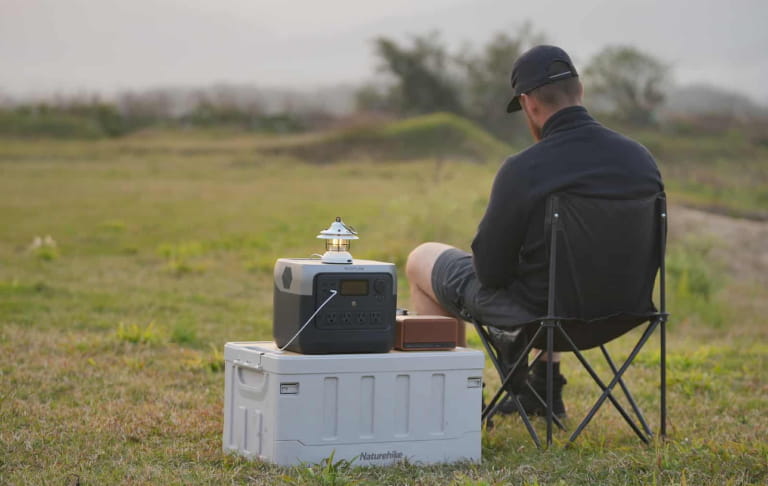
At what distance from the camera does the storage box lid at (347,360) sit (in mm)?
2973

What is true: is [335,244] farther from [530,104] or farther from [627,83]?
[627,83]

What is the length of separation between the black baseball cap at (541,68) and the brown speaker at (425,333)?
863 millimetres

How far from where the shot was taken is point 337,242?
10.8 ft

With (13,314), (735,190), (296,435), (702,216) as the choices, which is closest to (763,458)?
(296,435)

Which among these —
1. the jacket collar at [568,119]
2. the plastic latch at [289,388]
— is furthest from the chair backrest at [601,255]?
the plastic latch at [289,388]

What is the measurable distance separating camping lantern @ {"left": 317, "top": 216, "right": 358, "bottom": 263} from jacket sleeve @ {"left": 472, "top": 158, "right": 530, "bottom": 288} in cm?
44

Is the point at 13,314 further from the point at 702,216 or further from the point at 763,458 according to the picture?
the point at 702,216

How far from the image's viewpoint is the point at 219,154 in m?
23.5

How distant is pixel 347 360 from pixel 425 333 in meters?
0.33

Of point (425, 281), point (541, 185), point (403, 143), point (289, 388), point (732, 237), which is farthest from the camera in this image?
point (403, 143)

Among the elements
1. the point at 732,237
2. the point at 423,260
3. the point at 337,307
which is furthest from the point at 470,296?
the point at 732,237

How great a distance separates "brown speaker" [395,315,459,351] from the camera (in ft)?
10.5

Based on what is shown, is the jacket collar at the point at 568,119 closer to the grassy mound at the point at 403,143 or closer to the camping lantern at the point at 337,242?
the camping lantern at the point at 337,242

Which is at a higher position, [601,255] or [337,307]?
[601,255]
